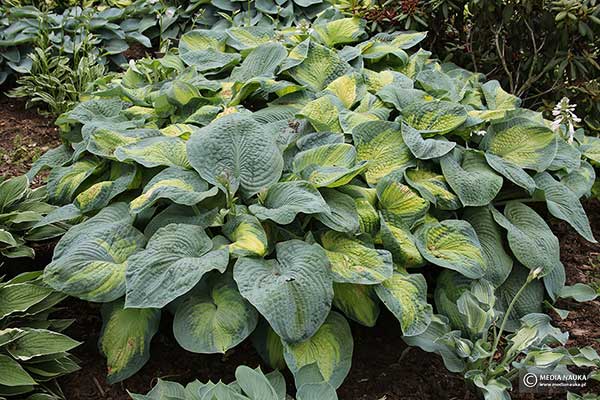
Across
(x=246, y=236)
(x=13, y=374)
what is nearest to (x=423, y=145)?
(x=246, y=236)

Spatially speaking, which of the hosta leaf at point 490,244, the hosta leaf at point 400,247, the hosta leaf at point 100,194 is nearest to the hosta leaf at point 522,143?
the hosta leaf at point 490,244

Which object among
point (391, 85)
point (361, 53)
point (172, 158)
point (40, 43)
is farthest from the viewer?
point (40, 43)

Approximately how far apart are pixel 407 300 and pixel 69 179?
156 centimetres

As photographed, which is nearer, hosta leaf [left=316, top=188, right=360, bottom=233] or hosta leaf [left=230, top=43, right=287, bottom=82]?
hosta leaf [left=316, top=188, right=360, bottom=233]

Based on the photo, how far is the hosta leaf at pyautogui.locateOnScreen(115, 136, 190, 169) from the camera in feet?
8.86

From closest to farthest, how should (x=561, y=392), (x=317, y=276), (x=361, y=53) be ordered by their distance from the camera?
(x=317, y=276)
(x=561, y=392)
(x=361, y=53)

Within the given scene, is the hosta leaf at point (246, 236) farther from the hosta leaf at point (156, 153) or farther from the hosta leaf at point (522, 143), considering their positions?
the hosta leaf at point (522, 143)

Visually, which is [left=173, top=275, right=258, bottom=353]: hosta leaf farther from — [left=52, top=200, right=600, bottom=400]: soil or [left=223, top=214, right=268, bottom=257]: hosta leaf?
[left=52, top=200, right=600, bottom=400]: soil

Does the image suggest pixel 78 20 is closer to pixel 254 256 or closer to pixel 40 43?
pixel 40 43

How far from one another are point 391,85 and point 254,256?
1.36m

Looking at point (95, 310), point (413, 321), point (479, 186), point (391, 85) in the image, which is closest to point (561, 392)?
point (413, 321)

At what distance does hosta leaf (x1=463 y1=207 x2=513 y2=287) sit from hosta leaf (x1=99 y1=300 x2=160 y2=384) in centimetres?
132

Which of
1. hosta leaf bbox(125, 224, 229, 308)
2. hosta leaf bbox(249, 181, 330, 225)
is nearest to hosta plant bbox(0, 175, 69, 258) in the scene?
hosta leaf bbox(125, 224, 229, 308)

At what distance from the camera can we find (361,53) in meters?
3.80
